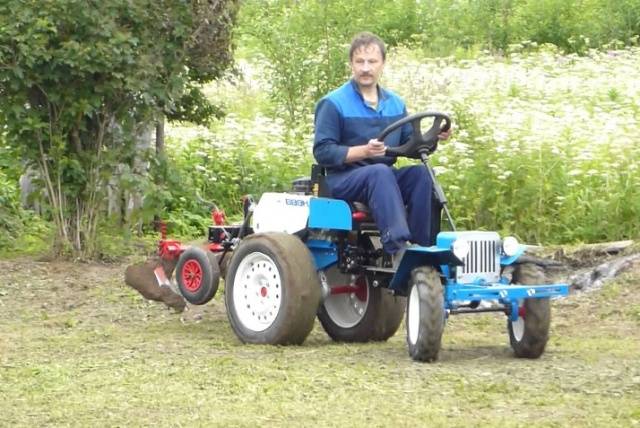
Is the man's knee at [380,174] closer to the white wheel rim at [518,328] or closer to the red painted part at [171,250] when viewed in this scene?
the white wheel rim at [518,328]

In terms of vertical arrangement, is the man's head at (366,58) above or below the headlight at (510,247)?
above

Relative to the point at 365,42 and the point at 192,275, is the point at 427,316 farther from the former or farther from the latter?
the point at 192,275

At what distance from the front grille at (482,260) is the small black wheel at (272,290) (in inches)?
36.2

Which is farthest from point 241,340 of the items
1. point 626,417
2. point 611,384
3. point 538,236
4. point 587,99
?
point 587,99

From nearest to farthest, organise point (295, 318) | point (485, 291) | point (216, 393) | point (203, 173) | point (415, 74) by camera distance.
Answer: point (216, 393) → point (485, 291) → point (295, 318) → point (203, 173) → point (415, 74)

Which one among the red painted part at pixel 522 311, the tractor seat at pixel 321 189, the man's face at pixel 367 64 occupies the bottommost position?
the red painted part at pixel 522 311

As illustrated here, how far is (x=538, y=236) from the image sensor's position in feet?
41.9

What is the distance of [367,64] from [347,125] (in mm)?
374

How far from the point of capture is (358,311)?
927 centimetres

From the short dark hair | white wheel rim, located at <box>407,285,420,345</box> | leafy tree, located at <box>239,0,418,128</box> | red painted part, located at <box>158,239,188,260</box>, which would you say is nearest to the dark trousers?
white wheel rim, located at <box>407,285,420,345</box>

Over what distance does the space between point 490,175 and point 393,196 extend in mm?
5139

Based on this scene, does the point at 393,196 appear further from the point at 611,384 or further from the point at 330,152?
the point at 611,384

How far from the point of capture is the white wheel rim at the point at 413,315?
7.98 meters

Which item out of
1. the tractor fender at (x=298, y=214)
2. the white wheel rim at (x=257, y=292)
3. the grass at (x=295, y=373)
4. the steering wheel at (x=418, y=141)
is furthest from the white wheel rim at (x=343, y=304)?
the steering wheel at (x=418, y=141)
